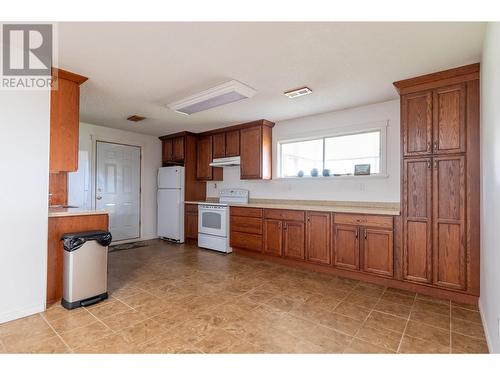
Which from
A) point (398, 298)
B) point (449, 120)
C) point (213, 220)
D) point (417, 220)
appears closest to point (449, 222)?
point (417, 220)

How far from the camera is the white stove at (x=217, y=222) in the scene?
190 inches

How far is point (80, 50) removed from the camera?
2.34m

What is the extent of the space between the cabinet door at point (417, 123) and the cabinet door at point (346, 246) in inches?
45.2

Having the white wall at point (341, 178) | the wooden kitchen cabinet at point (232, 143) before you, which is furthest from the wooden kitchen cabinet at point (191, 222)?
the wooden kitchen cabinet at point (232, 143)

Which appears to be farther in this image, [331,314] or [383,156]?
[383,156]

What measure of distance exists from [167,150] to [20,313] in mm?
4273

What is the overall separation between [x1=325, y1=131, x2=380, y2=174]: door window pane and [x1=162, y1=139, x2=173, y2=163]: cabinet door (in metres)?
3.49

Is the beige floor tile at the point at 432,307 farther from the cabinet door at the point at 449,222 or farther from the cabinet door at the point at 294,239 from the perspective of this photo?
the cabinet door at the point at 294,239

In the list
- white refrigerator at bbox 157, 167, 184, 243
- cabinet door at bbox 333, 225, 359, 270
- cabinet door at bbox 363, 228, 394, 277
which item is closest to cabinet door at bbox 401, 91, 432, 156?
cabinet door at bbox 363, 228, 394, 277

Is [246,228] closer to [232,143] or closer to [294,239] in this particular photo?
[294,239]
